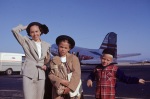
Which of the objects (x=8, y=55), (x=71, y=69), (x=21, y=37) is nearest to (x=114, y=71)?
(x=71, y=69)

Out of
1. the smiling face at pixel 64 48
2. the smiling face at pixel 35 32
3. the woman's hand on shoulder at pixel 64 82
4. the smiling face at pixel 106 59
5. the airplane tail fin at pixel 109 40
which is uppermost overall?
the airplane tail fin at pixel 109 40

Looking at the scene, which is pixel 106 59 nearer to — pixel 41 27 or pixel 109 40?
pixel 41 27

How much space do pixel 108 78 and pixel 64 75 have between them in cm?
81

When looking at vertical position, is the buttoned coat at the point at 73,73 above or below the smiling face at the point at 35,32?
below

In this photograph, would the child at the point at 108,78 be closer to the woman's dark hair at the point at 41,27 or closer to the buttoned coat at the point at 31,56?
the buttoned coat at the point at 31,56

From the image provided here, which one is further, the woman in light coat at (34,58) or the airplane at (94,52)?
the airplane at (94,52)

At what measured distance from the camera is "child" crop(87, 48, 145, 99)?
395 cm

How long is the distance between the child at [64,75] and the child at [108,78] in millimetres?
518

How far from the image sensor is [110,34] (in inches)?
1580

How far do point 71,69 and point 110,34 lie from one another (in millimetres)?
37073

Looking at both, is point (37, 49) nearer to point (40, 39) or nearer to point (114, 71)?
point (40, 39)

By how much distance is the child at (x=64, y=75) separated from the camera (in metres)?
3.52

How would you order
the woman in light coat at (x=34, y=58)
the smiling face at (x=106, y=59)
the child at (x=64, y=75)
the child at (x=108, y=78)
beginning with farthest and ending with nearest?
the smiling face at (x=106, y=59) < the child at (x=108, y=78) < the woman in light coat at (x=34, y=58) < the child at (x=64, y=75)

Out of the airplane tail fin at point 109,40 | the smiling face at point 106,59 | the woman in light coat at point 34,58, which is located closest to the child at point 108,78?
the smiling face at point 106,59
